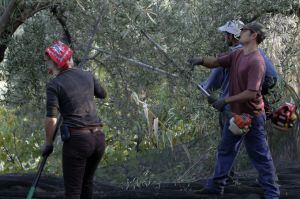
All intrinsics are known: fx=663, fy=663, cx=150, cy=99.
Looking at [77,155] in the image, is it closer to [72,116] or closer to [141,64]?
[72,116]

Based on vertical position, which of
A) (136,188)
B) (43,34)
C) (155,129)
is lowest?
(136,188)

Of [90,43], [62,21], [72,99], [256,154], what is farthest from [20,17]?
[256,154]

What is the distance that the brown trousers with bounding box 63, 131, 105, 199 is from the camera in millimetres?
4949

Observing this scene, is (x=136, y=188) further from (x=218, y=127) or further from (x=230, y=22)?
(x=230, y=22)

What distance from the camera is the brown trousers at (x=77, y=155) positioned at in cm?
495

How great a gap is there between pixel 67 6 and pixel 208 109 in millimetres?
1652

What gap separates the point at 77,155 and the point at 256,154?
5.40ft

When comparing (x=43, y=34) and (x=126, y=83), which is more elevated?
(x=43, y=34)

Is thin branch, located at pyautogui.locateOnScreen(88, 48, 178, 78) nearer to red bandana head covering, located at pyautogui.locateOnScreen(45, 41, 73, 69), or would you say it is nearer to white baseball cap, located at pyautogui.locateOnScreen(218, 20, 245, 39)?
white baseball cap, located at pyautogui.locateOnScreen(218, 20, 245, 39)

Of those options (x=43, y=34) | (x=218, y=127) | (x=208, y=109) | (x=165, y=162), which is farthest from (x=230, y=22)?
(x=165, y=162)

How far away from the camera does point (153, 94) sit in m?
6.70

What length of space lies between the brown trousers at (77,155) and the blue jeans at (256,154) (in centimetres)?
126

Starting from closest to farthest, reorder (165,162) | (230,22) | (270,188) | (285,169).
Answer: (270,188) < (230,22) < (285,169) < (165,162)

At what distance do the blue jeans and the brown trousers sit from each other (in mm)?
1264
